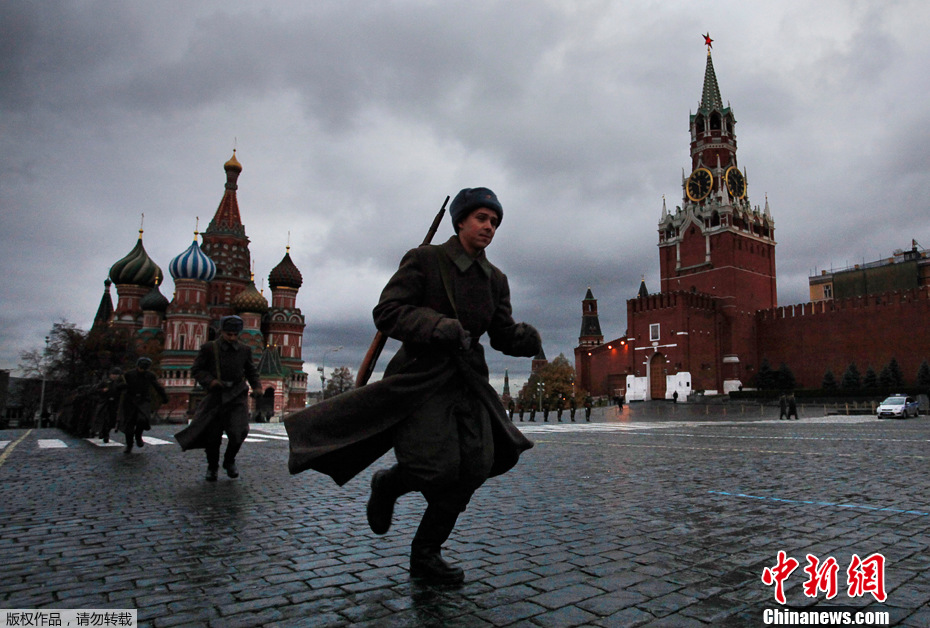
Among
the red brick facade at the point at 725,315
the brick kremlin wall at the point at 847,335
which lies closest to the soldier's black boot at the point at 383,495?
the red brick facade at the point at 725,315

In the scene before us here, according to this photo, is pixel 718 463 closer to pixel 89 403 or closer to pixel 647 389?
pixel 89 403

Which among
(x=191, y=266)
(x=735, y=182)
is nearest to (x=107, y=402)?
(x=191, y=266)

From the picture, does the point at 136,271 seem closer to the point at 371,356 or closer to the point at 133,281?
the point at 133,281

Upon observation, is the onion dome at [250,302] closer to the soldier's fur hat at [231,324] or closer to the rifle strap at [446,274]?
the soldier's fur hat at [231,324]

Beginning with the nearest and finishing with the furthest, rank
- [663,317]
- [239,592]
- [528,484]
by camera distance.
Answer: [239,592], [528,484], [663,317]

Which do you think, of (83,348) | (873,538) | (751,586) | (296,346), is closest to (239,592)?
(751,586)

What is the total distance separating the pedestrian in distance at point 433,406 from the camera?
2678 mm

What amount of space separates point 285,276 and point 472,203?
63.0 meters

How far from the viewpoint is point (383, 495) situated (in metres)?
3.04

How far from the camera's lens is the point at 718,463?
792 centimetres

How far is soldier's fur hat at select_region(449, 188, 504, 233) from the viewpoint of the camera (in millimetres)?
3014

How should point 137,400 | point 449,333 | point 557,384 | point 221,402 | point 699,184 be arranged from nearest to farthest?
point 449,333, point 221,402, point 137,400, point 699,184, point 557,384

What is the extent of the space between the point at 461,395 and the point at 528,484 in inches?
143

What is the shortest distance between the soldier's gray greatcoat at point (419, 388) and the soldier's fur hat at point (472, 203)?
0.13 m
